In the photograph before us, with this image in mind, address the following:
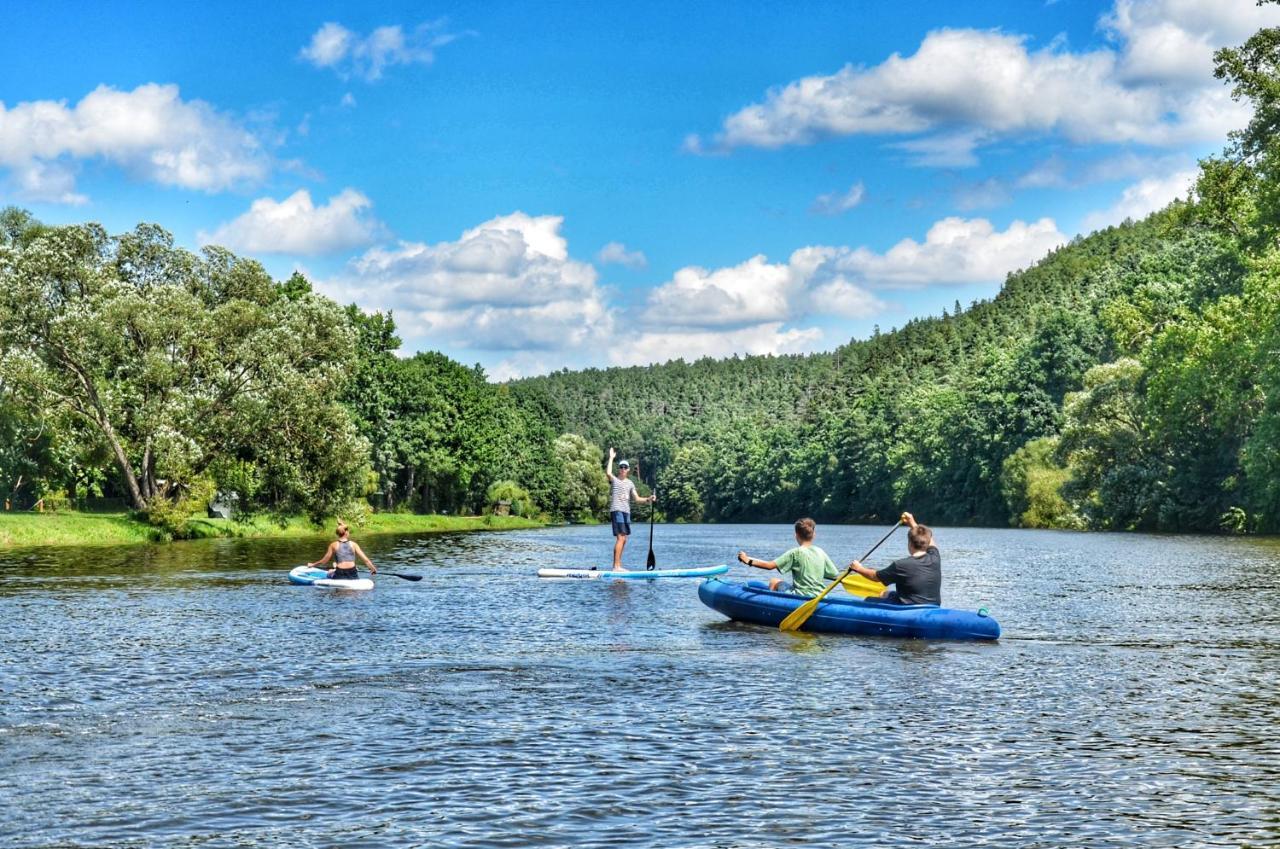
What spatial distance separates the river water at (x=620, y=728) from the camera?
10.1 metres

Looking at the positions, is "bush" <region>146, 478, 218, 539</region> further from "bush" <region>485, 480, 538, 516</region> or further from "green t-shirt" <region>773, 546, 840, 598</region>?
"bush" <region>485, 480, 538, 516</region>

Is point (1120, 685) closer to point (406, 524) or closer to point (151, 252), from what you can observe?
point (151, 252)

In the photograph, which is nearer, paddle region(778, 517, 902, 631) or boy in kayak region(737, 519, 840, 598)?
paddle region(778, 517, 902, 631)

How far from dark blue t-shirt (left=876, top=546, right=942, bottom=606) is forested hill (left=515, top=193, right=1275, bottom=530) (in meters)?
45.2

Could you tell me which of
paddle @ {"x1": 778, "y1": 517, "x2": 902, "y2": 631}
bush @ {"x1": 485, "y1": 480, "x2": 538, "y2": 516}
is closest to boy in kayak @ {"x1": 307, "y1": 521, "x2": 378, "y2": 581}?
paddle @ {"x1": 778, "y1": 517, "x2": 902, "y2": 631}

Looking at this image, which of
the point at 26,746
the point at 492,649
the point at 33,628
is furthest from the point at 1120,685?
the point at 33,628

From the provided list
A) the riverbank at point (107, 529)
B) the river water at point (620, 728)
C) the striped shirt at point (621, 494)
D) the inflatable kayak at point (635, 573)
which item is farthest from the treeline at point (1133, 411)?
the riverbank at point (107, 529)

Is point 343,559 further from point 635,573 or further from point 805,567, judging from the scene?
point 805,567

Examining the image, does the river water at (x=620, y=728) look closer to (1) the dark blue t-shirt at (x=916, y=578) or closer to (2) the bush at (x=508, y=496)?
(1) the dark blue t-shirt at (x=916, y=578)

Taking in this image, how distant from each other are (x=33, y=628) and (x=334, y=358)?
44784mm

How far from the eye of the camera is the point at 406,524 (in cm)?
8806

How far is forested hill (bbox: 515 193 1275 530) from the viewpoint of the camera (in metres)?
72.9

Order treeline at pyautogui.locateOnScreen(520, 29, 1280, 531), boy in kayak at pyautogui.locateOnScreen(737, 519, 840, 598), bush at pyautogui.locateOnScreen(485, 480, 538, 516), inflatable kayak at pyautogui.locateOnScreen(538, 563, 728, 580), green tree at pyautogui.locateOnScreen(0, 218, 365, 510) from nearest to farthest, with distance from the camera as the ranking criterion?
boy in kayak at pyautogui.locateOnScreen(737, 519, 840, 598) → inflatable kayak at pyautogui.locateOnScreen(538, 563, 728, 580) → green tree at pyautogui.locateOnScreen(0, 218, 365, 510) → treeline at pyautogui.locateOnScreen(520, 29, 1280, 531) → bush at pyautogui.locateOnScreen(485, 480, 538, 516)

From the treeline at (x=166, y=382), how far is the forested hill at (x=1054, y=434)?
41.9 metres
